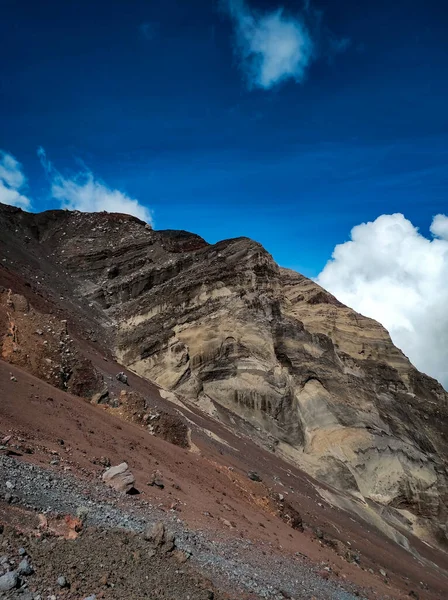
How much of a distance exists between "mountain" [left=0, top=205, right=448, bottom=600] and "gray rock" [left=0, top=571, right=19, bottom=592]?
2577 centimetres

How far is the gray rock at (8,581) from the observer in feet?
17.5

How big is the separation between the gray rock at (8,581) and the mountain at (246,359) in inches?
1015

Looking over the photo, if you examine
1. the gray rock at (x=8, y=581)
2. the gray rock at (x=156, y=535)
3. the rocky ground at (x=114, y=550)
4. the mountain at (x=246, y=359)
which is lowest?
the gray rock at (x=8, y=581)

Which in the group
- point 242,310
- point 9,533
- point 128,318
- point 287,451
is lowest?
point 9,533

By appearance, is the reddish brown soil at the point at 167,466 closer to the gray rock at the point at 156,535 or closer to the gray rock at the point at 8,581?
the gray rock at the point at 156,535

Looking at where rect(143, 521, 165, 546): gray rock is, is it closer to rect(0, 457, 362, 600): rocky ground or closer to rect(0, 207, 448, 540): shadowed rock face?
rect(0, 457, 362, 600): rocky ground

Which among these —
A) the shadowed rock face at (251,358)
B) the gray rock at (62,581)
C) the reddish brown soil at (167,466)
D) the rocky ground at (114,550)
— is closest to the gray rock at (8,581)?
the rocky ground at (114,550)

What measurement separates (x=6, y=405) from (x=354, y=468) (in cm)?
3593

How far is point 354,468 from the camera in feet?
135

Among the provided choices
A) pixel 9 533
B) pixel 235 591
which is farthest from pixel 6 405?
pixel 235 591

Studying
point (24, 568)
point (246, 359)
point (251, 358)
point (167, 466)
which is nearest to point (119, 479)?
point (167, 466)

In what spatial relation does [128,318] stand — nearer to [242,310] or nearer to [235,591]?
[242,310]

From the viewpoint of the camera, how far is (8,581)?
5414 millimetres

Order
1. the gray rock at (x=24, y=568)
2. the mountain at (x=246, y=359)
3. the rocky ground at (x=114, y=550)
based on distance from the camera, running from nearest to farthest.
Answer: the gray rock at (x=24, y=568) < the rocky ground at (x=114, y=550) < the mountain at (x=246, y=359)
